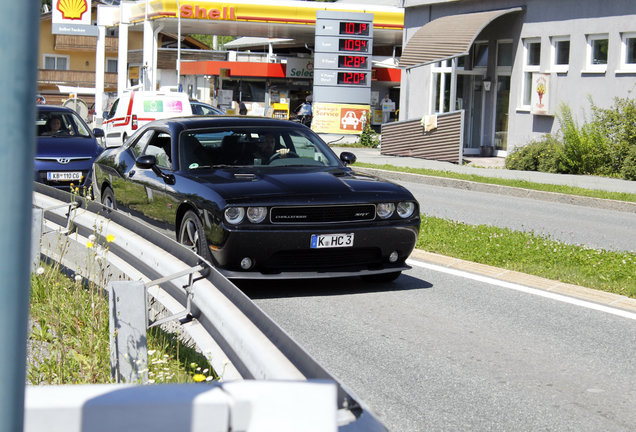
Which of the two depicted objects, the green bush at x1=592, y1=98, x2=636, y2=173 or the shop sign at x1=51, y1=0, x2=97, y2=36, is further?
the shop sign at x1=51, y1=0, x2=97, y2=36

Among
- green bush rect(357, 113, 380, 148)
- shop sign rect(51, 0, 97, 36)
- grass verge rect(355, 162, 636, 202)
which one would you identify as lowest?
grass verge rect(355, 162, 636, 202)

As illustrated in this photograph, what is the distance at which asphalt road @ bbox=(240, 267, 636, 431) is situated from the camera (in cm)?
525

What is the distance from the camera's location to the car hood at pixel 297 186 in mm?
7891

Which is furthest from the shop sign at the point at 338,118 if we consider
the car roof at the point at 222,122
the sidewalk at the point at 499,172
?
the car roof at the point at 222,122

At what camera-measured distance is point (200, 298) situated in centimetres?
473

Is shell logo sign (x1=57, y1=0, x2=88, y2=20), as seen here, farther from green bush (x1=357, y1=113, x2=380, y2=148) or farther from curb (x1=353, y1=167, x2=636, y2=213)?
curb (x1=353, y1=167, x2=636, y2=213)

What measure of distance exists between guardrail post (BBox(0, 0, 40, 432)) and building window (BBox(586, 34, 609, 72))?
23812mm

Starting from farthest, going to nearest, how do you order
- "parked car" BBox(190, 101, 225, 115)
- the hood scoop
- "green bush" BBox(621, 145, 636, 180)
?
"parked car" BBox(190, 101, 225, 115)
"green bush" BBox(621, 145, 636, 180)
the hood scoop

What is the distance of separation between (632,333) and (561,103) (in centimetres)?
1890

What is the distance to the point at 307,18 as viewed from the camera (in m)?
47.8

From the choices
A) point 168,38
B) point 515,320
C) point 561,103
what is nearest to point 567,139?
point 561,103

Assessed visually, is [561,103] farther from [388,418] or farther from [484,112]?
[388,418]

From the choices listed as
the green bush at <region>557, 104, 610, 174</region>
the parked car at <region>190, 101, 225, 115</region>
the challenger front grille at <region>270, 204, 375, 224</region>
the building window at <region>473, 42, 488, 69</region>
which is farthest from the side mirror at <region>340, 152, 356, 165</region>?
the building window at <region>473, 42, 488, 69</region>

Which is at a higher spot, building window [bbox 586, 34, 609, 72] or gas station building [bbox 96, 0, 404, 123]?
gas station building [bbox 96, 0, 404, 123]
